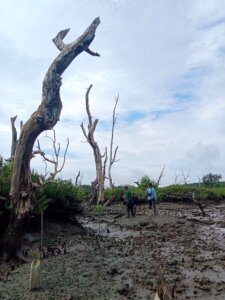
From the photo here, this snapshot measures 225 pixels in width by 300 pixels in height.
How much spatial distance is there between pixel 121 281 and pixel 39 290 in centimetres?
146

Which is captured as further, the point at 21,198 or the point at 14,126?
the point at 14,126

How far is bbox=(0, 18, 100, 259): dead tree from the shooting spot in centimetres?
836

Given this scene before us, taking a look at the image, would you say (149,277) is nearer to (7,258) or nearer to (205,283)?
(205,283)

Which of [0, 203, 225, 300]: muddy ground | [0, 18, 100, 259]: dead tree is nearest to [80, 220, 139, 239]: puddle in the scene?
[0, 203, 225, 300]: muddy ground

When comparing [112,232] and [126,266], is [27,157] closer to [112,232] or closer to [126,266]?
[126,266]

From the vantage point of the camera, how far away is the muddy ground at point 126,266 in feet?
21.7

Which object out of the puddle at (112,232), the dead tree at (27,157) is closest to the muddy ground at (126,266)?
the puddle at (112,232)

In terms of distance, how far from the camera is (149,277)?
7.38 m

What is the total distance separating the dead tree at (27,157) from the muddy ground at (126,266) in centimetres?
61

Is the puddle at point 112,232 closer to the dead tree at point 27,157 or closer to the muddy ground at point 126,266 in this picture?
the muddy ground at point 126,266

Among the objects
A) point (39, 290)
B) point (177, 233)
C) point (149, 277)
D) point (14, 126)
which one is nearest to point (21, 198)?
point (39, 290)

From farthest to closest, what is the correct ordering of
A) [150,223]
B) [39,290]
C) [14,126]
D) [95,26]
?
[14,126], [150,223], [95,26], [39,290]

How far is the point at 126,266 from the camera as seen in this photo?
8117mm

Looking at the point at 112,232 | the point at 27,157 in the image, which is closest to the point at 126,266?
the point at 27,157
